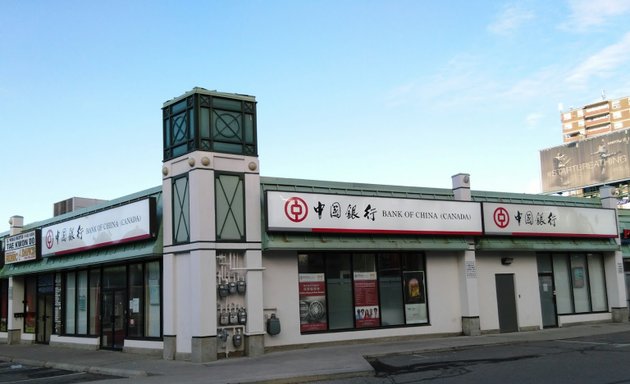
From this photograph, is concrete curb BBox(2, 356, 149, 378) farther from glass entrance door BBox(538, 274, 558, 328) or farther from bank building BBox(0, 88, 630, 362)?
glass entrance door BBox(538, 274, 558, 328)

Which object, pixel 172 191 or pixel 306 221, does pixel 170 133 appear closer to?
pixel 172 191

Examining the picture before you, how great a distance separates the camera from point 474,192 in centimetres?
2375

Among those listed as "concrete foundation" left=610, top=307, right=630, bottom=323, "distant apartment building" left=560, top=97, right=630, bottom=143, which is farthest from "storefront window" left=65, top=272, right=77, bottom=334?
"distant apartment building" left=560, top=97, right=630, bottom=143

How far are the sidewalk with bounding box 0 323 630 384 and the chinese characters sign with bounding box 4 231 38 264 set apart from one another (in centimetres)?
400

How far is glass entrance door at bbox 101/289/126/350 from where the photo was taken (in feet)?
69.9

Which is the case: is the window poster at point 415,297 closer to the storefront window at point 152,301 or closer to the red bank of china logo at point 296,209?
the red bank of china logo at point 296,209

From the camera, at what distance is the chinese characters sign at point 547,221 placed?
916 inches

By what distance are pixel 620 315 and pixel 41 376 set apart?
2233cm

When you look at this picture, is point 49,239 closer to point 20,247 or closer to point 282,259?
point 20,247

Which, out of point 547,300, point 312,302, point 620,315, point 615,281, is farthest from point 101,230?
point 620,315

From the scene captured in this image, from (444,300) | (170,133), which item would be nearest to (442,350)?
(444,300)

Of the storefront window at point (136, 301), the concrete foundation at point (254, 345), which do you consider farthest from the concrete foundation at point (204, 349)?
the storefront window at point (136, 301)

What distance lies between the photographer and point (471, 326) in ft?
72.6

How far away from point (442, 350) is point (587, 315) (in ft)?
35.3
